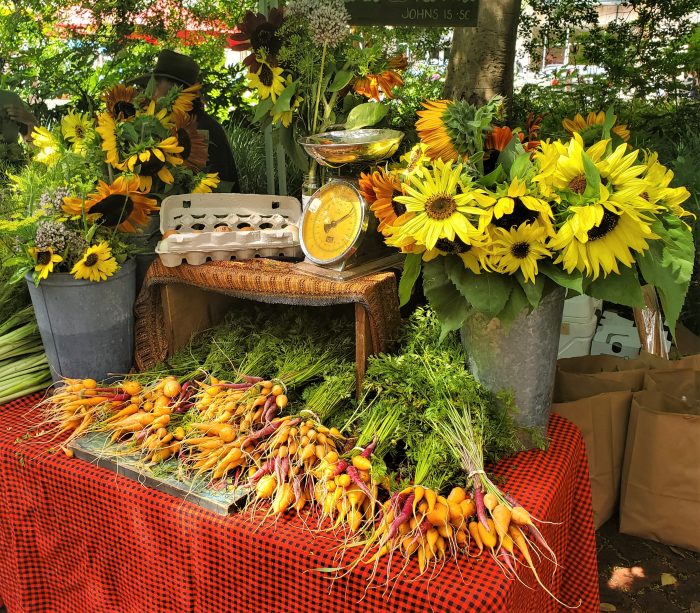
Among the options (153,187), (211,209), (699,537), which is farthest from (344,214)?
(699,537)

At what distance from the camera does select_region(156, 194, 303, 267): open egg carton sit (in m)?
2.00

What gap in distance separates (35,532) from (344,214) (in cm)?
128

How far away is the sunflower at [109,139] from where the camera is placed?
2023mm

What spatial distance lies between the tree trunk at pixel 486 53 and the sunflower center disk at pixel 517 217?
3187 mm

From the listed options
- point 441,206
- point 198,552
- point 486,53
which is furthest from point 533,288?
point 486,53

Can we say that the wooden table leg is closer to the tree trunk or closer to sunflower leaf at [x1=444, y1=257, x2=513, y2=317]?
sunflower leaf at [x1=444, y1=257, x2=513, y2=317]

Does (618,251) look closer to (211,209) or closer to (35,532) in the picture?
(211,209)

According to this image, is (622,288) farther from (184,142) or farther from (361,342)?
(184,142)

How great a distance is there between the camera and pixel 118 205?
6.40ft

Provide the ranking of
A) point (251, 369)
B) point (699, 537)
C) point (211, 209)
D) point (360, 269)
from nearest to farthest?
point (360, 269)
point (251, 369)
point (211, 209)
point (699, 537)

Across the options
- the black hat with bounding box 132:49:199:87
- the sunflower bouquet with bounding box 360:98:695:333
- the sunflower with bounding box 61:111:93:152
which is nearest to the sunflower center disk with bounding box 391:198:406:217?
the sunflower bouquet with bounding box 360:98:695:333

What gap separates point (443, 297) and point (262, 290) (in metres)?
0.60

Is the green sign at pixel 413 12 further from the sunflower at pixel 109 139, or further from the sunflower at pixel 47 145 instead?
the sunflower at pixel 47 145

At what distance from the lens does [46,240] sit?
1831 millimetres
